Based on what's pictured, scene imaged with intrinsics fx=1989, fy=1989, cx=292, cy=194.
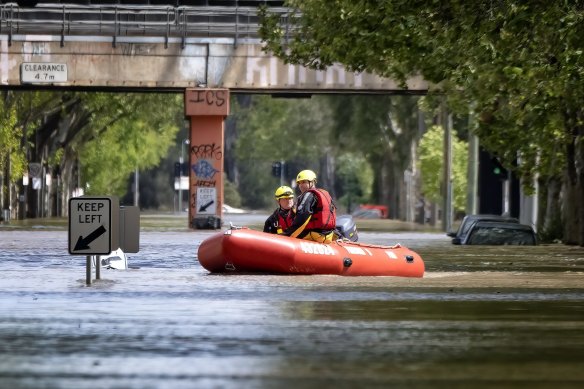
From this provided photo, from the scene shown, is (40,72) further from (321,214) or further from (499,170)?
(321,214)

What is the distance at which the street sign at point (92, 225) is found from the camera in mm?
25281

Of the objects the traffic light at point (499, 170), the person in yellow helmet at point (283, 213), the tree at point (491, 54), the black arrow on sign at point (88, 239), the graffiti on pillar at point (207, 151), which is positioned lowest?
the black arrow on sign at point (88, 239)

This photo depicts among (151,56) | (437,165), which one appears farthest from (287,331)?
(437,165)

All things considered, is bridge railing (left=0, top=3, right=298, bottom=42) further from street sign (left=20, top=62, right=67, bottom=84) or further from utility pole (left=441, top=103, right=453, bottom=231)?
utility pole (left=441, top=103, right=453, bottom=231)

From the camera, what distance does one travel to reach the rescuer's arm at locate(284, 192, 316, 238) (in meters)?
29.7

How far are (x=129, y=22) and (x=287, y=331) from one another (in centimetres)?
4989

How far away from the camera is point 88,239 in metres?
25.3

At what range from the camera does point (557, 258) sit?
42000 millimetres

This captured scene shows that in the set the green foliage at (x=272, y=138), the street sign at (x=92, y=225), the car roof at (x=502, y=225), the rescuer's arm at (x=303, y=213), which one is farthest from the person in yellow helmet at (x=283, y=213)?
the green foliage at (x=272, y=138)

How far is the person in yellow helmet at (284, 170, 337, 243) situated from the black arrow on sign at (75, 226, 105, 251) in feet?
16.4

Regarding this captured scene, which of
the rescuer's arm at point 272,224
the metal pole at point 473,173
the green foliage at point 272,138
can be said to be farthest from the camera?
the green foliage at point 272,138

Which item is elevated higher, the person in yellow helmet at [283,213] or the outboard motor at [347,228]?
the person in yellow helmet at [283,213]

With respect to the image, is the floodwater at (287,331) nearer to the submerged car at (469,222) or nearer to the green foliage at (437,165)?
the submerged car at (469,222)

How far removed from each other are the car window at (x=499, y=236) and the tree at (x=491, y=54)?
1204 millimetres
